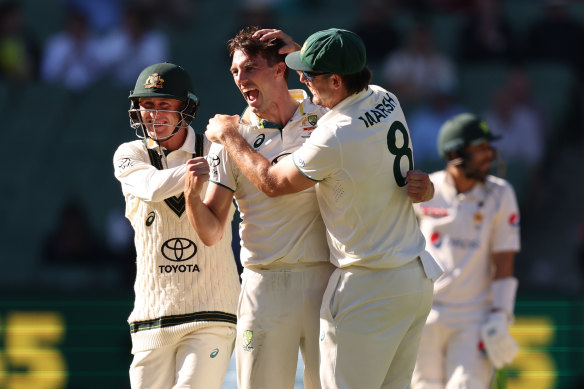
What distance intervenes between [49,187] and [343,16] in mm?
3813

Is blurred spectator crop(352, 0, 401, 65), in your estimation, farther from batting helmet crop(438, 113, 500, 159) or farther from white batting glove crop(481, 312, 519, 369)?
white batting glove crop(481, 312, 519, 369)

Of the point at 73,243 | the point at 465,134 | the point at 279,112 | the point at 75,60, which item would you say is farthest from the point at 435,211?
the point at 75,60

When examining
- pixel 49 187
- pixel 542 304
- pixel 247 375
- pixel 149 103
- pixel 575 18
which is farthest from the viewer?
pixel 575 18

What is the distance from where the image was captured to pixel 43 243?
435 inches

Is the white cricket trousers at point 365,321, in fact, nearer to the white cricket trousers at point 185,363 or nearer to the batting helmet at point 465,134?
the white cricket trousers at point 185,363

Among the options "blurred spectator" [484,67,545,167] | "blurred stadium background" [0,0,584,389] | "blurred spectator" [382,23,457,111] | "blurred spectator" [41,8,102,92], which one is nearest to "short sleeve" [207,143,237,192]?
"blurred stadium background" [0,0,584,389]

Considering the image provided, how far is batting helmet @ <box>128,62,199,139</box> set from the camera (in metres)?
5.08

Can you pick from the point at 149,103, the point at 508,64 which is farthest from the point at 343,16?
the point at 149,103

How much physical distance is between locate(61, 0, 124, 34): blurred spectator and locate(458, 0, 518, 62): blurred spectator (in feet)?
12.9

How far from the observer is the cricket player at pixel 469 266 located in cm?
620

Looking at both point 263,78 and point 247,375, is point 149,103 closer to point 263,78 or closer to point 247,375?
point 263,78

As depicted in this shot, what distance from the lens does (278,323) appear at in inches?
186

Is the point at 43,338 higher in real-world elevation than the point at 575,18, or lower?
lower

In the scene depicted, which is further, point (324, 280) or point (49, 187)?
point (49, 187)
